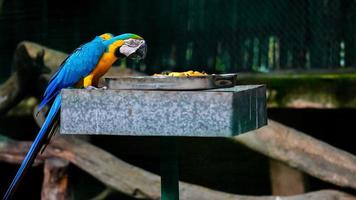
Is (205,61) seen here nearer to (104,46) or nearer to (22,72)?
(22,72)

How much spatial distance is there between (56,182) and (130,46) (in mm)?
2337

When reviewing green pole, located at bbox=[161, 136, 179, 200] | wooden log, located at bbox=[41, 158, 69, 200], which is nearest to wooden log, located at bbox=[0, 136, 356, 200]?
wooden log, located at bbox=[41, 158, 69, 200]

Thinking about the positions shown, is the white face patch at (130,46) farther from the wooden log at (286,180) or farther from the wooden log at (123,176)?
the wooden log at (286,180)

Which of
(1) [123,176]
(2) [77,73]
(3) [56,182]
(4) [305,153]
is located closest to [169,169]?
(2) [77,73]

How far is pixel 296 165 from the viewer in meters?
6.22

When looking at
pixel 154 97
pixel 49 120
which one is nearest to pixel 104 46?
pixel 49 120

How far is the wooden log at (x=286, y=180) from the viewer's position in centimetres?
661

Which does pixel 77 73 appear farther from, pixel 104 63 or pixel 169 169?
pixel 169 169

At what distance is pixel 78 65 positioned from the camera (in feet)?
16.7

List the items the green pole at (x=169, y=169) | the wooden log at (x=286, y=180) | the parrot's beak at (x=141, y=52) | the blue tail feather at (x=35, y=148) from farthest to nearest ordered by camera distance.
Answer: the wooden log at (x=286, y=180) < the blue tail feather at (x=35, y=148) < the parrot's beak at (x=141, y=52) < the green pole at (x=169, y=169)

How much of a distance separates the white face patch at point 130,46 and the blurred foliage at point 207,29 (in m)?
3.39

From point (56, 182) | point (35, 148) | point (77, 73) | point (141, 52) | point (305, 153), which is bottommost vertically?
point (56, 182)

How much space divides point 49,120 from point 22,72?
2011 mm

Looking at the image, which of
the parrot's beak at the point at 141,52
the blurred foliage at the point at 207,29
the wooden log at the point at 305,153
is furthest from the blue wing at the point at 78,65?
the blurred foliage at the point at 207,29
